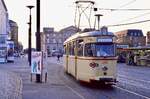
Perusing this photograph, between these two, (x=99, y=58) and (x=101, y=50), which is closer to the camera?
(x=99, y=58)

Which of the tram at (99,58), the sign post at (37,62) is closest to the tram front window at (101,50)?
the tram at (99,58)

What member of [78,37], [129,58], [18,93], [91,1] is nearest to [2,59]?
[129,58]

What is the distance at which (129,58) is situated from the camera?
81312 millimetres

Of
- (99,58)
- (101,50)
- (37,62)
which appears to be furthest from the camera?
(37,62)

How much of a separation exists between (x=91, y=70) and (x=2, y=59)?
5312 centimetres

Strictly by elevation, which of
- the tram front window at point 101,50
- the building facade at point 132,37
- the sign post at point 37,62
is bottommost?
the sign post at point 37,62

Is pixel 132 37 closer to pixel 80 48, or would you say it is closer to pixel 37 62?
pixel 80 48

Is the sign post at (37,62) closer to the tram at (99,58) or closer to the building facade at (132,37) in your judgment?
the tram at (99,58)

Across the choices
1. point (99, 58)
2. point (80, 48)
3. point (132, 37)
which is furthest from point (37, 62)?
point (132, 37)

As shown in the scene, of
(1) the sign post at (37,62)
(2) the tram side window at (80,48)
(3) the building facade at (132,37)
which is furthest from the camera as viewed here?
(3) the building facade at (132,37)

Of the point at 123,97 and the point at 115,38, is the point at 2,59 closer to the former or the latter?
the point at 115,38

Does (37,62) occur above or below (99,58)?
below

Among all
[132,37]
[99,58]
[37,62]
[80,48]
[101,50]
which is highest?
[132,37]

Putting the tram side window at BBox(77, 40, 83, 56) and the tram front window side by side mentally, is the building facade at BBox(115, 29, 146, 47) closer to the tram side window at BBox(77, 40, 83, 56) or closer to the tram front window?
the tram side window at BBox(77, 40, 83, 56)
